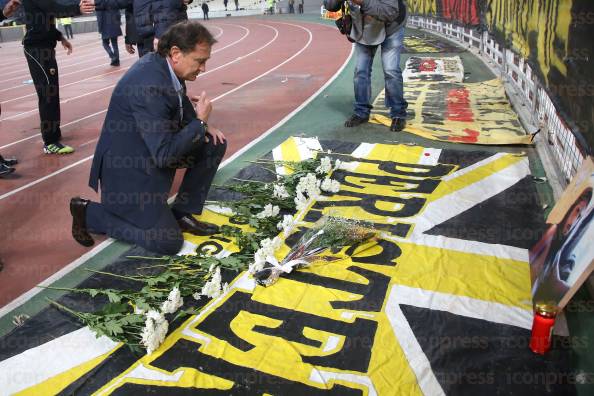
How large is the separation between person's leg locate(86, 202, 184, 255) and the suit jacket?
5 centimetres

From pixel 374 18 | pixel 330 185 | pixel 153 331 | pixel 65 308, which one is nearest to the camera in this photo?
pixel 153 331

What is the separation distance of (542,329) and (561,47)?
290cm

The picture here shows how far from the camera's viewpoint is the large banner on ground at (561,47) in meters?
3.46

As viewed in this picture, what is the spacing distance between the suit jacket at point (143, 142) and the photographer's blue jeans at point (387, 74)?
310 centimetres

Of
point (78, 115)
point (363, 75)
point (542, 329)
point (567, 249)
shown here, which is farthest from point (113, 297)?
point (78, 115)

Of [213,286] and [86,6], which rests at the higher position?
[86,6]

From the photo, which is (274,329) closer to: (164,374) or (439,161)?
(164,374)

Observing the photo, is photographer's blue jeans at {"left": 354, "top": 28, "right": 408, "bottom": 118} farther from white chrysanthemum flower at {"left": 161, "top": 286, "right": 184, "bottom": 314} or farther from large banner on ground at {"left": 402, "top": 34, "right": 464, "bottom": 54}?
large banner on ground at {"left": 402, "top": 34, "right": 464, "bottom": 54}

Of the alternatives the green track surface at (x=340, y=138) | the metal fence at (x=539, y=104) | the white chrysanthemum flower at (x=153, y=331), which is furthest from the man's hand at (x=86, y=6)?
the metal fence at (x=539, y=104)

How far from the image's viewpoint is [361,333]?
2.68 meters

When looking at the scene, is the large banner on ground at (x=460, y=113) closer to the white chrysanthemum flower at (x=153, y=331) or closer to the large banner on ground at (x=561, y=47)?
the large banner on ground at (x=561, y=47)

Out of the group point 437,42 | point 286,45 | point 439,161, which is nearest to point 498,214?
point 439,161

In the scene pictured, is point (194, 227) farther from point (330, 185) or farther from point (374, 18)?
point (374, 18)

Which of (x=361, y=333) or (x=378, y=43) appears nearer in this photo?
(x=361, y=333)
